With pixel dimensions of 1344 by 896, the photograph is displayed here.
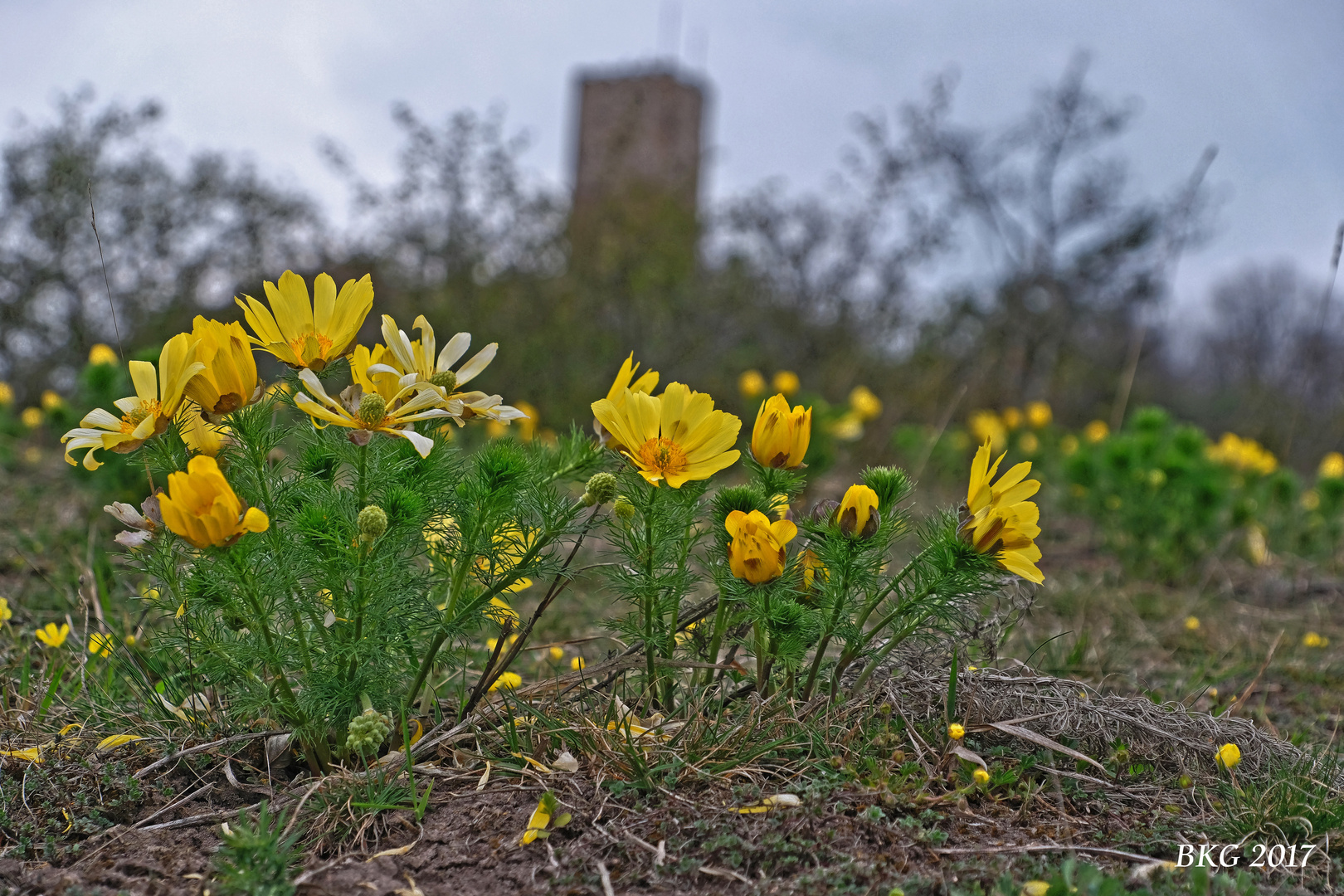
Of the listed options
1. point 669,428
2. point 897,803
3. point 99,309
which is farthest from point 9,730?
point 99,309

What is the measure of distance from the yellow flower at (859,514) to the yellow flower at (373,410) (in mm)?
691

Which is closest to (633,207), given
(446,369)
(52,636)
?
(52,636)

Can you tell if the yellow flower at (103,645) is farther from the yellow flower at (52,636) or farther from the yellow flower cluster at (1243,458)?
the yellow flower cluster at (1243,458)

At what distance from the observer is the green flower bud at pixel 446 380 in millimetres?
1651

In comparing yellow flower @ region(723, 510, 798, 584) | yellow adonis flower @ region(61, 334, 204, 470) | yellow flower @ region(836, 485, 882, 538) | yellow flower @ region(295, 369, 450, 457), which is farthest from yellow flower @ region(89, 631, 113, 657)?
yellow flower @ region(836, 485, 882, 538)

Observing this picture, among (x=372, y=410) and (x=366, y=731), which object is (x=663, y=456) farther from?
(x=366, y=731)

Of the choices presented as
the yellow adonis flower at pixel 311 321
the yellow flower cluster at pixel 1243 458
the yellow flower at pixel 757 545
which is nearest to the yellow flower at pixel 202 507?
the yellow adonis flower at pixel 311 321

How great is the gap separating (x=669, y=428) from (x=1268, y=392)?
1179cm

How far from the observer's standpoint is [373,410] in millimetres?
1488

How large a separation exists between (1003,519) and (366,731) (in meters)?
1.14

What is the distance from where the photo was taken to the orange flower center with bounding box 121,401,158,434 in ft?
4.99

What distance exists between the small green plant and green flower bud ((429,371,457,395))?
28.4 inches

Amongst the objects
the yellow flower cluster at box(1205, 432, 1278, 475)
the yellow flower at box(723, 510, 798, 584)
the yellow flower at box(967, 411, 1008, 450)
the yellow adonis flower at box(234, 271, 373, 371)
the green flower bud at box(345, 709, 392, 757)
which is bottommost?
the yellow flower at box(967, 411, 1008, 450)

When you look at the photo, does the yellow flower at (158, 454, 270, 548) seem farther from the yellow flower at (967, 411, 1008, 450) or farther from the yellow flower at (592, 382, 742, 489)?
the yellow flower at (967, 411, 1008, 450)
